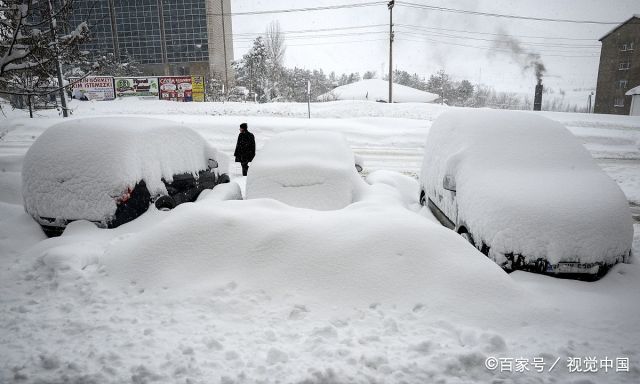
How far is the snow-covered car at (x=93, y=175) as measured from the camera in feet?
14.4

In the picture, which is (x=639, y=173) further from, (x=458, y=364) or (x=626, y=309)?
(x=458, y=364)

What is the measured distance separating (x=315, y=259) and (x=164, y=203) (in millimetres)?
2867

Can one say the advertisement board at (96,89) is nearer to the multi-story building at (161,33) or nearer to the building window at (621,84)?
the multi-story building at (161,33)

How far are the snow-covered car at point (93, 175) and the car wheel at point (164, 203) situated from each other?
0.01 meters

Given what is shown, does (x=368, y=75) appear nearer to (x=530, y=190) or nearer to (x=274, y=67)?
(x=274, y=67)

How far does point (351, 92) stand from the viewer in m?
54.4

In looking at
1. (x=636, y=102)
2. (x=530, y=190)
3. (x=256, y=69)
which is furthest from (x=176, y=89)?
(x=636, y=102)

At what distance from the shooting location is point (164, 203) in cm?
514

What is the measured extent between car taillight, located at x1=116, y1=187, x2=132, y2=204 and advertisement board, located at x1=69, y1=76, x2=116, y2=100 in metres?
33.6

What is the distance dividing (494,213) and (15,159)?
1143cm

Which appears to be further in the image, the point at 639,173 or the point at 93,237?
the point at 639,173

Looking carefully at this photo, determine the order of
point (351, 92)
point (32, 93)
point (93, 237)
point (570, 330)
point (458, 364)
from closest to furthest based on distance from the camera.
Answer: point (458, 364) < point (570, 330) < point (93, 237) < point (32, 93) < point (351, 92)

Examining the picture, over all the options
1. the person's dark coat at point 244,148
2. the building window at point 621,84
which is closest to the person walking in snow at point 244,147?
the person's dark coat at point 244,148

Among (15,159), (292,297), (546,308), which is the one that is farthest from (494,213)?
(15,159)
